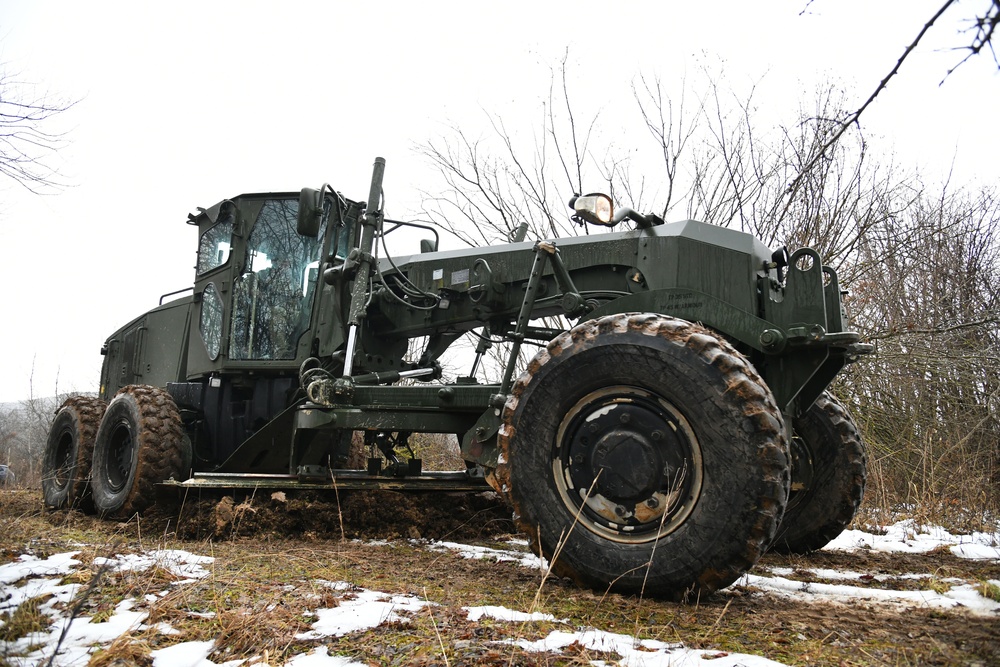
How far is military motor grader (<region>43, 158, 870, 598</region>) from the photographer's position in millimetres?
3068

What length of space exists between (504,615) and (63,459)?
6051 mm

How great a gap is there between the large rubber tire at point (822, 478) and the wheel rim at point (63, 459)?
601 centimetres

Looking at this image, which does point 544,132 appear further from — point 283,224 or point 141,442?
point 141,442

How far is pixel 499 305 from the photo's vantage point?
516 centimetres

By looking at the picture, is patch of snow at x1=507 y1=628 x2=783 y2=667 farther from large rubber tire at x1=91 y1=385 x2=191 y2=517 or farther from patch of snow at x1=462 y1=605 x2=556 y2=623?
large rubber tire at x1=91 y1=385 x2=191 y2=517

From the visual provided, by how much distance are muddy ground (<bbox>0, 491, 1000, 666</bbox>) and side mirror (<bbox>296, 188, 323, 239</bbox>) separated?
6.33 ft

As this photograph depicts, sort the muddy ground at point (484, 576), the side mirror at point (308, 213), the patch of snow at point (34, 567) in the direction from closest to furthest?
the muddy ground at point (484, 576) < the patch of snow at point (34, 567) < the side mirror at point (308, 213)

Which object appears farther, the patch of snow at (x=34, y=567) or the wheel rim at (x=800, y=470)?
the wheel rim at (x=800, y=470)

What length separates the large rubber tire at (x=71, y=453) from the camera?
641 centimetres

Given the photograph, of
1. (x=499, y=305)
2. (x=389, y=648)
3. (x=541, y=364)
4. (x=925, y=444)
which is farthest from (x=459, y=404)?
(x=925, y=444)

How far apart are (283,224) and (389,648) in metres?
4.67

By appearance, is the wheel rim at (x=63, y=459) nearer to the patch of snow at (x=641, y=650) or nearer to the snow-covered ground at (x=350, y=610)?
the snow-covered ground at (x=350, y=610)

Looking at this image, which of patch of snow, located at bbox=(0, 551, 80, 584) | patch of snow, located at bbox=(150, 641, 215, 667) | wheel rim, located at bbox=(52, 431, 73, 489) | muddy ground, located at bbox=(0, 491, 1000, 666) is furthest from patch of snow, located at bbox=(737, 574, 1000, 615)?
wheel rim, located at bbox=(52, 431, 73, 489)

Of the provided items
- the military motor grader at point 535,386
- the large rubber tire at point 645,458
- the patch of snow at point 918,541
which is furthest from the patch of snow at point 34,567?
the patch of snow at point 918,541
